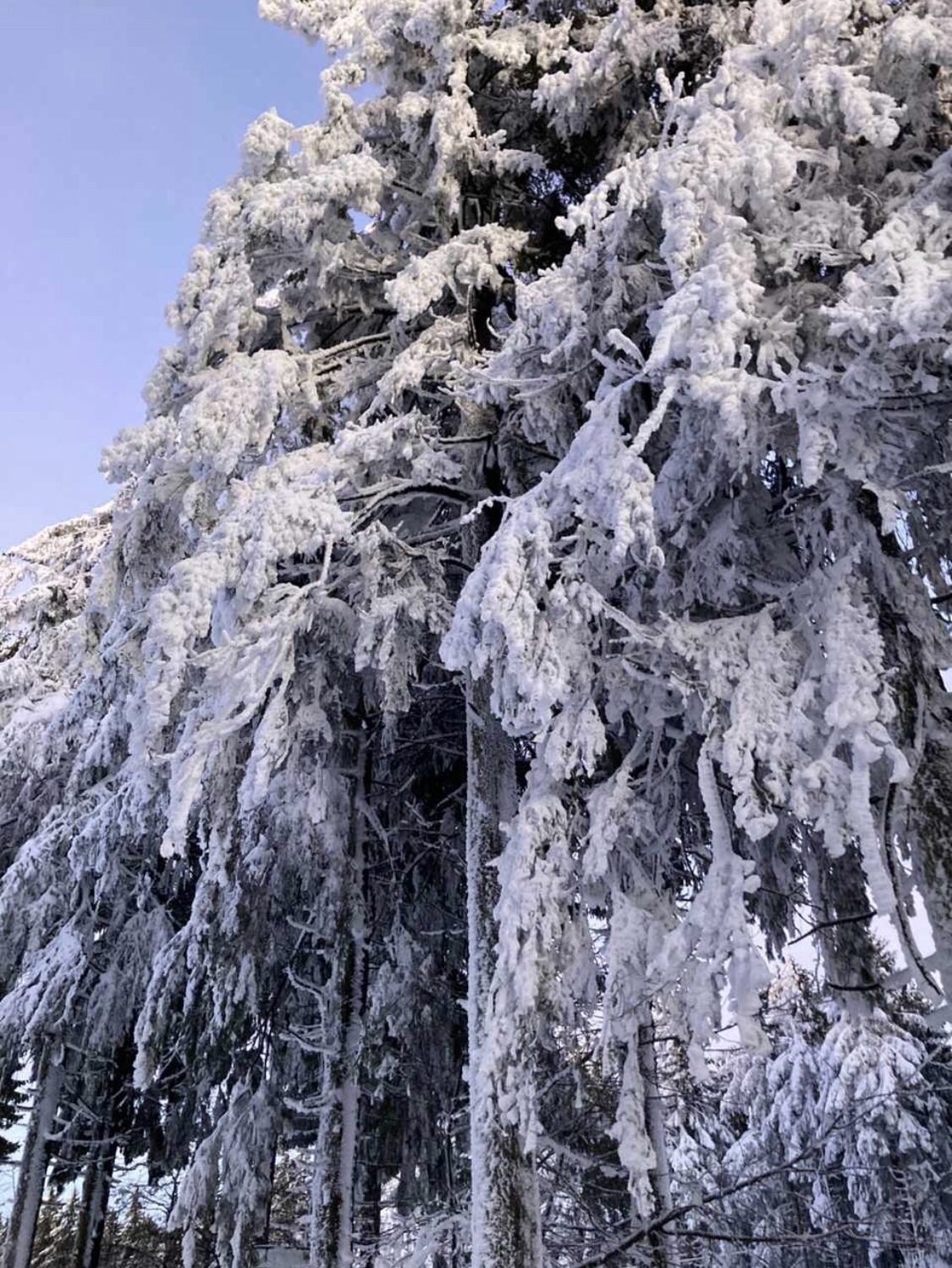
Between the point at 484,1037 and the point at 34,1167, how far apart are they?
9.16 metres

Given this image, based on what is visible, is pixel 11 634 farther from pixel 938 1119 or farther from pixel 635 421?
pixel 938 1119

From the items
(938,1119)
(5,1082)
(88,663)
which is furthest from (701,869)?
(938,1119)

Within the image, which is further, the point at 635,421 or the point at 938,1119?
the point at 938,1119

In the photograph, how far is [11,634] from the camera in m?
14.3

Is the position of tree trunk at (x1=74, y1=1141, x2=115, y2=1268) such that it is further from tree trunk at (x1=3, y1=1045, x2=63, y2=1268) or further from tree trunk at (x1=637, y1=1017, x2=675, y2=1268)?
tree trunk at (x1=637, y1=1017, x2=675, y2=1268)

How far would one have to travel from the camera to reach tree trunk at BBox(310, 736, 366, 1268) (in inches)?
253

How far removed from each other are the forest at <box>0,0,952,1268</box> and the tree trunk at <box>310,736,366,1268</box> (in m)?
0.03

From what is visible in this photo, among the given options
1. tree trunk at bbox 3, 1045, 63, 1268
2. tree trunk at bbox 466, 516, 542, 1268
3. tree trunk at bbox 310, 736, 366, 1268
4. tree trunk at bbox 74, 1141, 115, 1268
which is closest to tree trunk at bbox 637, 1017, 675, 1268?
tree trunk at bbox 466, 516, 542, 1268

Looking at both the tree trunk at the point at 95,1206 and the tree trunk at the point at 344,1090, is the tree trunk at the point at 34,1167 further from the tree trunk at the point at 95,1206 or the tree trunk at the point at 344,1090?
the tree trunk at the point at 344,1090

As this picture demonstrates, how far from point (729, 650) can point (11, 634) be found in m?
13.3

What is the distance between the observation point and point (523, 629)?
4.42 metres

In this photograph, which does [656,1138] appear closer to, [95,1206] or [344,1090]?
[344,1090]

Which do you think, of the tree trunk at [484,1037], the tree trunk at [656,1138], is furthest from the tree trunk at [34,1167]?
the tree trunk at [484,1037]

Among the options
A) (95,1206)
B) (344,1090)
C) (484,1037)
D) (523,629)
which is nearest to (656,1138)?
(344,1090)
